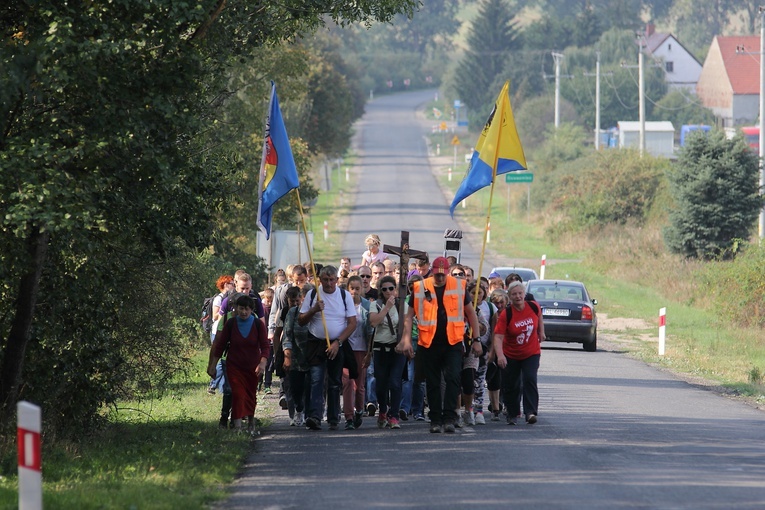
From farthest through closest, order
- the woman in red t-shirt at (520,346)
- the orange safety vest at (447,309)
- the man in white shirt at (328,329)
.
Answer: the woman in red t-shirt at (520,346), the man in white shirt at (328,329), the orange safety vest at (447,309)

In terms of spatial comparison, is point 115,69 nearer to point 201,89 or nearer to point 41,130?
point 41,130

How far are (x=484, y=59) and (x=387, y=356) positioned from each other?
103 metres

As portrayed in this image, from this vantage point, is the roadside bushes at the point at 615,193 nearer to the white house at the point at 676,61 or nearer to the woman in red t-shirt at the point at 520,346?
the woman in red t-shirt at the point at 520,346

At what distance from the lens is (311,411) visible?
14.3m

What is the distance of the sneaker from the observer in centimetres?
1421

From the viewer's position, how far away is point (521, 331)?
1463cm

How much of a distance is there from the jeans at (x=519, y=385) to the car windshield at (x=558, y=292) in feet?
42.0

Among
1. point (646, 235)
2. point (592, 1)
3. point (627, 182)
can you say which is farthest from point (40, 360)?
point (592, 1)

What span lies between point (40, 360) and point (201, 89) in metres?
3.16

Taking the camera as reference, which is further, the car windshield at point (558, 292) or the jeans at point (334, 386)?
the car windshield at point (558, 292)

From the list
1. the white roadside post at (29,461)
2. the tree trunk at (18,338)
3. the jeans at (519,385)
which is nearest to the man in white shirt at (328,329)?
the jeans at (519,385)

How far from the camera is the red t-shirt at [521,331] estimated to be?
48.0 ft

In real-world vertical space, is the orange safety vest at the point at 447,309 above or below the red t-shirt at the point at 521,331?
above

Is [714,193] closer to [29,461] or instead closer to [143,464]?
[143,464]
